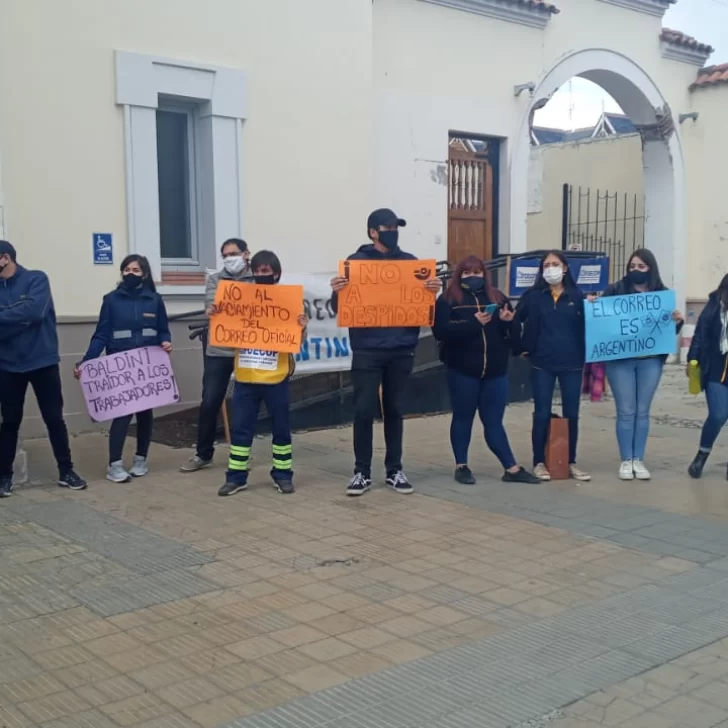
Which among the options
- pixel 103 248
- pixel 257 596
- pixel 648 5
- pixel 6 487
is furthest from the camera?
pixel 648 5

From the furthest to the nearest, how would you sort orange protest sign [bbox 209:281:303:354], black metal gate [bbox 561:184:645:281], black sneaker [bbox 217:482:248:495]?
black metal gate [bbox 561:184:645:281], orange protest sign [bbox 209:281:303:354], black sneaker [bbox 217:482:248:495]

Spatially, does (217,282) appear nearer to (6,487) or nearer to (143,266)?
(143,266)

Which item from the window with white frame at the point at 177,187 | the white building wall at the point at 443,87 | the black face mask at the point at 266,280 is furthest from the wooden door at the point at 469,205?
the black face mask at the point at 266,280

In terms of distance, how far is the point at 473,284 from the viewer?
732 cm

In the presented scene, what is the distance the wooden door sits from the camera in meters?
13.2

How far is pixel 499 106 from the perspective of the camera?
13.2 meters

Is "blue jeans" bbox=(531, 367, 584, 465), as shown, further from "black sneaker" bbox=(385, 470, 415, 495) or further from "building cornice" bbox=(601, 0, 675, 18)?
"building cornice" bbox=(601, 0, 675, 18)


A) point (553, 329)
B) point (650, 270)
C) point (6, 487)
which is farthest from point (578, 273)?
point (6, 487)

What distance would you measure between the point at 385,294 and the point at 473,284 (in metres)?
0.72

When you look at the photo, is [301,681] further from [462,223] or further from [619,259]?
[619,259]

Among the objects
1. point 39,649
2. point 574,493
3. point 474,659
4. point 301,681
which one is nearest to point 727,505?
point 574,493

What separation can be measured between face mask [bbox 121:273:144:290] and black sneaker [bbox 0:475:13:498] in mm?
1698

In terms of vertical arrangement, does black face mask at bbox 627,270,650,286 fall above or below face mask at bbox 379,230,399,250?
below

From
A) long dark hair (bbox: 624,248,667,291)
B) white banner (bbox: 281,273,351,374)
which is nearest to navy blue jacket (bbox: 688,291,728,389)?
long dark hair (bbox: 624,248,667,291)
